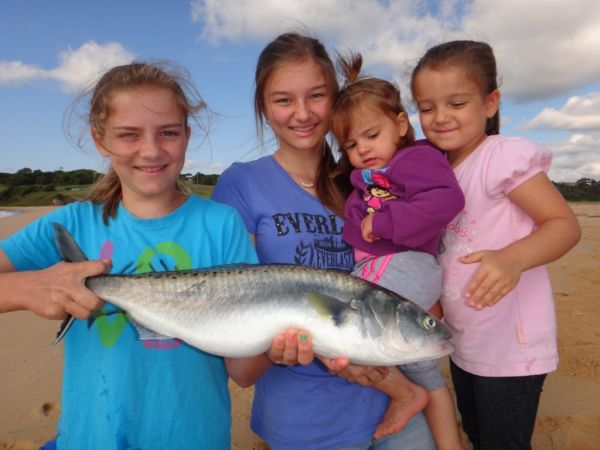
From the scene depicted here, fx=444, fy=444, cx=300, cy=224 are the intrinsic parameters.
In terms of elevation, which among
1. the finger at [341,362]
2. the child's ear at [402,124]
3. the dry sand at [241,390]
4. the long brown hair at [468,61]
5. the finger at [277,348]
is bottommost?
the dry sand at [241,390]

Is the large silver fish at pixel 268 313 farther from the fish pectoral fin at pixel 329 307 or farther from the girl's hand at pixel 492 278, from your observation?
the girl's hand at pixel 492 278

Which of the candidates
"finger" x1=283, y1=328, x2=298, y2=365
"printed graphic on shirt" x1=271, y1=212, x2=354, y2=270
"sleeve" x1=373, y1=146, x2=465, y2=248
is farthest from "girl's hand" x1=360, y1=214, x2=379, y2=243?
"finger" x1=283, y1=328, x2=298, y2=365

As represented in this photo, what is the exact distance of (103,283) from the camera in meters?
2.74

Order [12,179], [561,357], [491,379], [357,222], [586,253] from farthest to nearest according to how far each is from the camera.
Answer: [12,179], [586,253], [561,357], [357,222], [491,379]

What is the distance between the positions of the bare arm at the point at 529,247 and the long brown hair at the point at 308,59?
4.08ft

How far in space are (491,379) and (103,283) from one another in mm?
2682

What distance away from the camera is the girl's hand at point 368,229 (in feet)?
10.5

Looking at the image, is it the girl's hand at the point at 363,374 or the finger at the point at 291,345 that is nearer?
the finger at the point at 291,345

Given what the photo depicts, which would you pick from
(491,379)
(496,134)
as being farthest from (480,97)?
(491,379)

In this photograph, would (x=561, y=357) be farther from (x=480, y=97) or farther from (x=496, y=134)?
(x=480, y=97)

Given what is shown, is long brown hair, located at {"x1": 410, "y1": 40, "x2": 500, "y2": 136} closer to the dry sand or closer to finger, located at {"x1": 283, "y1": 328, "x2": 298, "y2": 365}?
finger, located at {"x1": 283, "y1": 328, "x2": 298, "y2": 365}

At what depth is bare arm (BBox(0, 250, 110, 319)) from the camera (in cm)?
255

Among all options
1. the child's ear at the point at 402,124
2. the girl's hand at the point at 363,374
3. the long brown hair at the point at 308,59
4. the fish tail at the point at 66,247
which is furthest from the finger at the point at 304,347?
the child's ear at the point at 402,124

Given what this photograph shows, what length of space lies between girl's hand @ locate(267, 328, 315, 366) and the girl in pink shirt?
3.60ft
